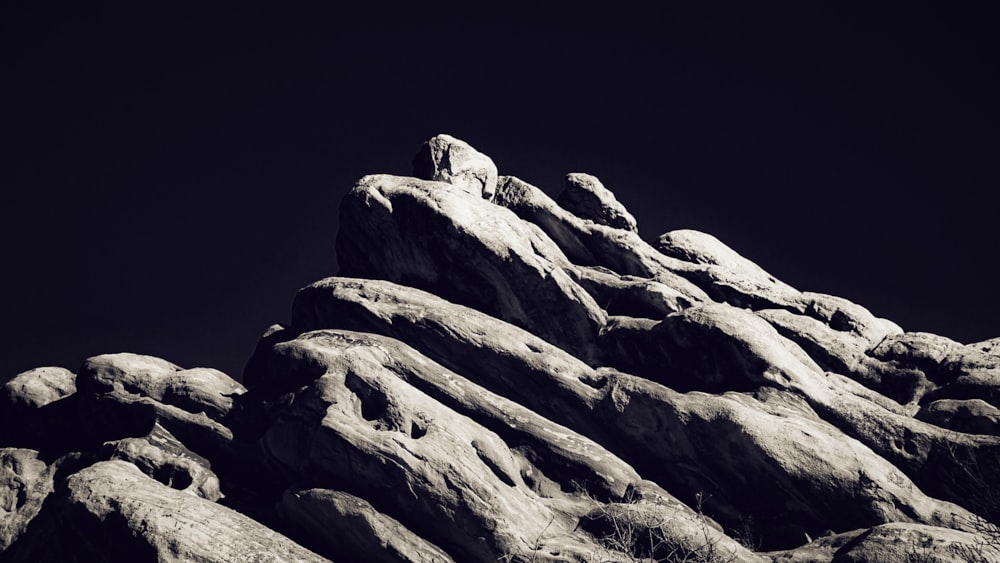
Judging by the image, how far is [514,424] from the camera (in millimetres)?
64562

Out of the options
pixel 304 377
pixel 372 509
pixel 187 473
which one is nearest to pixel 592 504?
pixel 372 509

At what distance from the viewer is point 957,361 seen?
6944cm

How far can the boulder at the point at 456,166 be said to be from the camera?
87750 mm

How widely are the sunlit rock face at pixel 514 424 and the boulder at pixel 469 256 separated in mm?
206

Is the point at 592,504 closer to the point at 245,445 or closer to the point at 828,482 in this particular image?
the point at 828,482

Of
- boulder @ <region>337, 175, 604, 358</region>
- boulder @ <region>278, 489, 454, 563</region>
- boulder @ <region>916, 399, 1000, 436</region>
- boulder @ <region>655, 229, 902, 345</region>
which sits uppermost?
boulder @ <region>655, 229, 902, 345</region>

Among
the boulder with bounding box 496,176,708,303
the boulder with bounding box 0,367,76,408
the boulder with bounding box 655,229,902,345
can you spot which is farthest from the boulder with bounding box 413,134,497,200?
the boulder with bounding box 0,367,76,408

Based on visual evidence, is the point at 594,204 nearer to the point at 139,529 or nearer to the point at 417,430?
the point at 417,430

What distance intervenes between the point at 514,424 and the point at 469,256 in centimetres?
1593

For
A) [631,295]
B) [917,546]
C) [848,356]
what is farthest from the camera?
[631,295]

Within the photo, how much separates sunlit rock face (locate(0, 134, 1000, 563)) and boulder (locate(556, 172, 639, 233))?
6134 mm

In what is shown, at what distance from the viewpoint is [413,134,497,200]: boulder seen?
288ft

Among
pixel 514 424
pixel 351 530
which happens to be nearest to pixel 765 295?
pixel 514 424

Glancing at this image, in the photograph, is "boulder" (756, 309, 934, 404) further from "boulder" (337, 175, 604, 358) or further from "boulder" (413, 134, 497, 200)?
"boulder" (413, 134, 497, 200)
